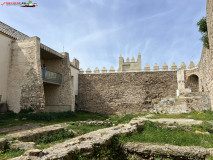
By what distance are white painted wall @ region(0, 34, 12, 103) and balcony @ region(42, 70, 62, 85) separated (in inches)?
111

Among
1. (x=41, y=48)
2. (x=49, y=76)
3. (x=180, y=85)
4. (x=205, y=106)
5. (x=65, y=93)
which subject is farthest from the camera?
(x=180, y=85)

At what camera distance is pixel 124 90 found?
69.9 feet

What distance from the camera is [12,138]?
556 cm

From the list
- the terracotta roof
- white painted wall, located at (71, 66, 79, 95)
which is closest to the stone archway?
white painted wall, located at (71, 66, 79, 95)

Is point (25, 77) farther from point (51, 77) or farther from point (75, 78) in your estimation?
point (75, 78)

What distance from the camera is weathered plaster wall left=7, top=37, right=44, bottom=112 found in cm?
1272

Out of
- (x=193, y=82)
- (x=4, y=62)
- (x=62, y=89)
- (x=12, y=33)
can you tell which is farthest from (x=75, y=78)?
(x=193, y=82)

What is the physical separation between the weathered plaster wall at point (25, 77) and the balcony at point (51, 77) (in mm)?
1539

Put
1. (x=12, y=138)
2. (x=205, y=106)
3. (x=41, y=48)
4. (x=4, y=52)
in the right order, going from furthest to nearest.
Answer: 1. (x=41, y=48)
2. (x=4, y=52)
3. (x=205, y=106)
4. (x=12, y=138)

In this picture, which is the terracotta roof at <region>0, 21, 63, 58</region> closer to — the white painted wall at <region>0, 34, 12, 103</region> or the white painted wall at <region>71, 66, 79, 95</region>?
the white painted wall at <region>0, 34, 12, 103</region>

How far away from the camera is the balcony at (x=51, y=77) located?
1462 centimetres

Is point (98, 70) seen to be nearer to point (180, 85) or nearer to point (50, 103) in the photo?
point (50, 103)

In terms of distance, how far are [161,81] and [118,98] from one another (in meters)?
5.71

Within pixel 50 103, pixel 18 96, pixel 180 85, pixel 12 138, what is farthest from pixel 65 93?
pixel 180 85
